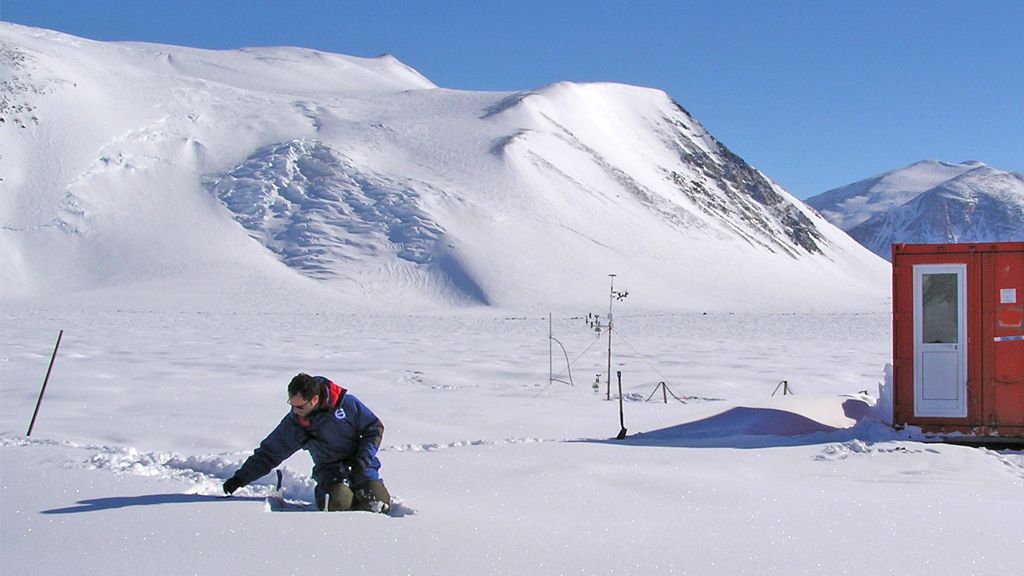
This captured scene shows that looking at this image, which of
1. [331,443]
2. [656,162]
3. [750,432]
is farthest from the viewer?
A: [656,162]

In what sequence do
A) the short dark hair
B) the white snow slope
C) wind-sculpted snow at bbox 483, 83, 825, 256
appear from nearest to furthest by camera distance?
the white snow slope < the short dark hair < wind-sculpted snow at bbox 483, 83, 825, 256

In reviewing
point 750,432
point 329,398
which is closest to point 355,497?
point 329,398

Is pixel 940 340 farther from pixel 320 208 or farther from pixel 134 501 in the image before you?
pixel 320 208

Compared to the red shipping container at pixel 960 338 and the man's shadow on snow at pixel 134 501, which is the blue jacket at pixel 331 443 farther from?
the red shipping container at pixel 960 338

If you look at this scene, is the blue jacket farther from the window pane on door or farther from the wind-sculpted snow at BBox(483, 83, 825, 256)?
the wind-sculpted snow at BBox(483, 83, 825, 256)

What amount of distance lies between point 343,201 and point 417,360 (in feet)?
164

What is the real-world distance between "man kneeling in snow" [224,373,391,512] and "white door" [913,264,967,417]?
250 inches

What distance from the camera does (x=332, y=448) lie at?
18.4 ft

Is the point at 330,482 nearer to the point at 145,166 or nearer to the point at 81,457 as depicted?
the point at 81,457

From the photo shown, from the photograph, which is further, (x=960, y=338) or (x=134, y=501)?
(x=960, y=338)

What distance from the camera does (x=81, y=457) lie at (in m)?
6.54

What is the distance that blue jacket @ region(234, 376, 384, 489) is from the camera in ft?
18.1

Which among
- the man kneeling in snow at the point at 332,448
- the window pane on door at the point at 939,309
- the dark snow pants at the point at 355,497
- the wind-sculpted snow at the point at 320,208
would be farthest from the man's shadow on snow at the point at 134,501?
the wind-sculpted snow at the point at 320,208

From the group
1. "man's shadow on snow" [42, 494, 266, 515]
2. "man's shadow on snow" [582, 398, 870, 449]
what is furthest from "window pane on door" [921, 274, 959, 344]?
"man's shadow on snow" [42, 494, 266, 515]
